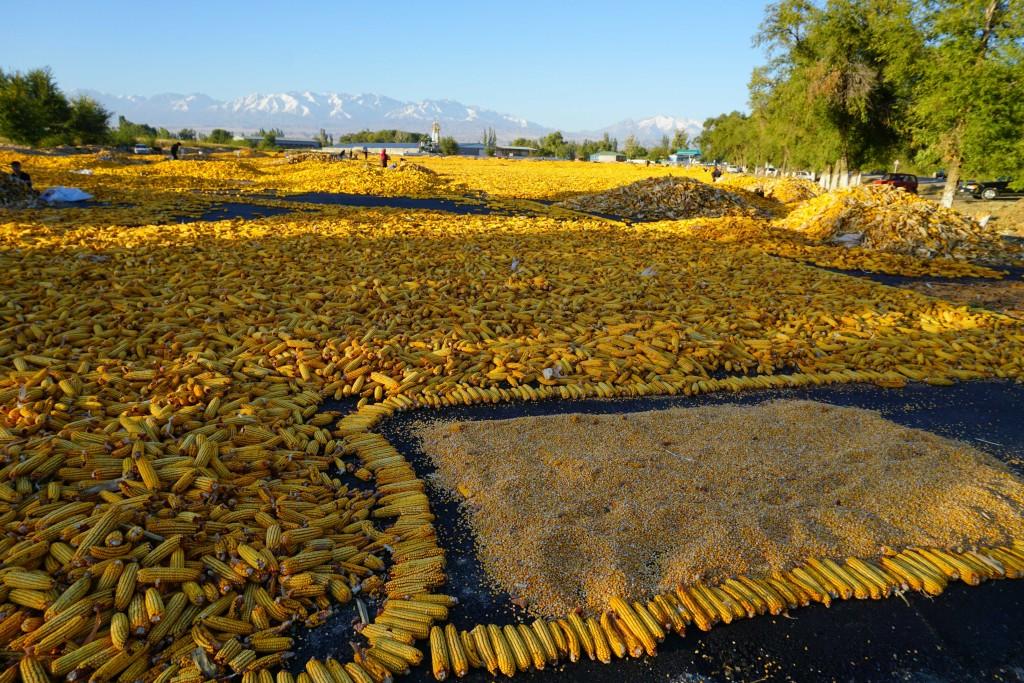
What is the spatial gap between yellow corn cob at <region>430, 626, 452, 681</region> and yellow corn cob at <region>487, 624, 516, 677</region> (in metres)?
0.28

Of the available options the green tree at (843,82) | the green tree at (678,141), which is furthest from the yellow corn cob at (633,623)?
the green tree at (678,141)

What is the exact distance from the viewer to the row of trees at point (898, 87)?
19.1m

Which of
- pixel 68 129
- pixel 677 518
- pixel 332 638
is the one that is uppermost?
pixel 68 129

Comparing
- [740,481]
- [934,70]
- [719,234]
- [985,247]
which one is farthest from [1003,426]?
[934,70]

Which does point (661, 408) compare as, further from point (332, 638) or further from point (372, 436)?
point (332, 638)

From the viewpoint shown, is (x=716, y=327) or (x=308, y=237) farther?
(x=308, y=237)

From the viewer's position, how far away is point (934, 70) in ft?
67.9

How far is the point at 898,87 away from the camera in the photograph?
88.1 ft

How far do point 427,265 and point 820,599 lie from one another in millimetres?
9033

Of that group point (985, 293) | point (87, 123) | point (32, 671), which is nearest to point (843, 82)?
point (985, 293)

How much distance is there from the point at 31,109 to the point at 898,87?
61.5m

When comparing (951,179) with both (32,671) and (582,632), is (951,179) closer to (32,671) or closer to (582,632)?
(582,632)

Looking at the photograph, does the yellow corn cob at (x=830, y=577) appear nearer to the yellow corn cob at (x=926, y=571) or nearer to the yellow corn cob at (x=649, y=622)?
the yellow corn cob at (x=926, y=571)

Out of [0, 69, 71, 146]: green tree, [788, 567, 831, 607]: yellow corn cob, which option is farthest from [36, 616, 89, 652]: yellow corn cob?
[0, 69, 71, 146]: green tree
